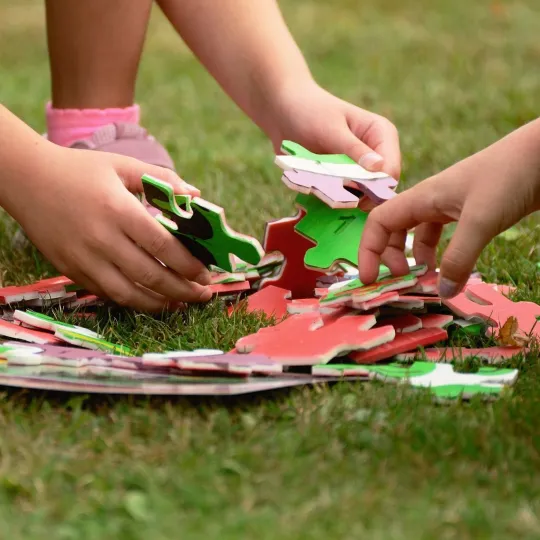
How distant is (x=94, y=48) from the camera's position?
2.19 m

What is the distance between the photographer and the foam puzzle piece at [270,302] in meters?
1.65

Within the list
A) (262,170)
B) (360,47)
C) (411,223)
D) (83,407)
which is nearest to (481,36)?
(360,47)

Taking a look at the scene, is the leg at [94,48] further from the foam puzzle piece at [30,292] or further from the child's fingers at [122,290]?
the child's fingers at [122,290]

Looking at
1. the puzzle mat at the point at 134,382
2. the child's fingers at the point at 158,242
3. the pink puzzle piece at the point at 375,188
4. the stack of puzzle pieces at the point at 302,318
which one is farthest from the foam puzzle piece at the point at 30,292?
the pink puzzle piece at the point at 375,188

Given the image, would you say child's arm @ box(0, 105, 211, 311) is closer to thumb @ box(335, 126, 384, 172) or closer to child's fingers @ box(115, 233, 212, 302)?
child's fingers @ box(115, 233, 212, 302)

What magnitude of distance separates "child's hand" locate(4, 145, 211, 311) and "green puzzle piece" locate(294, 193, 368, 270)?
0.19m

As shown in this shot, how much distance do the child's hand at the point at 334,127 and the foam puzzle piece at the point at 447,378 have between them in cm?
49

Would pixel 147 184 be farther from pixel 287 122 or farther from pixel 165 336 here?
pixel 287 122

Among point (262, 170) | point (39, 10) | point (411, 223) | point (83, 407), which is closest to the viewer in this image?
point (83, 407)

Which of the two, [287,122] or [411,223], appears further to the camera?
[287,122]

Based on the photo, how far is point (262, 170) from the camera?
2.70 metres

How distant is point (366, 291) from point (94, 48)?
1034 millimetres

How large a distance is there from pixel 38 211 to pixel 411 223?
A: 0.61m

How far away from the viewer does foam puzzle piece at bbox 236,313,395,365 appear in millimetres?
1383
